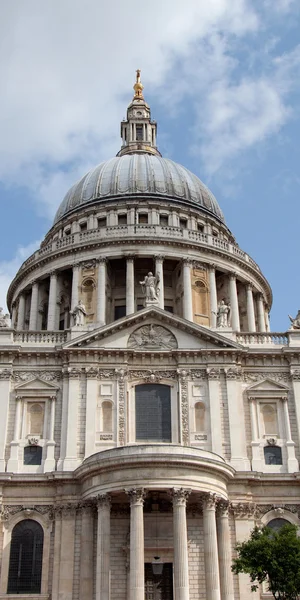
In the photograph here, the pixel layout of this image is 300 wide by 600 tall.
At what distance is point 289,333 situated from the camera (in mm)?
43438

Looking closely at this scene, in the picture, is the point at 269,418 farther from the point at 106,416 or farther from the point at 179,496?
the point at 106,416

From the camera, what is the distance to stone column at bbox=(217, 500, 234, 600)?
35156 mm

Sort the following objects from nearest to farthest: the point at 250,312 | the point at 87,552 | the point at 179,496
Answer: the point at 179,496
the point at 87,552
the point at 250,312

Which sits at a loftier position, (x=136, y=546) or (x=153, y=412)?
(x=153, y=412)

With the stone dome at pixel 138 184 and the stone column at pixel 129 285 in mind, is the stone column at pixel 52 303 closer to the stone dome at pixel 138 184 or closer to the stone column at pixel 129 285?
the stone column at pixel 129 285

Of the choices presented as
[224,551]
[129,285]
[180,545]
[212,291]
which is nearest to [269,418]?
[224,551]

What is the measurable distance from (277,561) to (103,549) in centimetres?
812

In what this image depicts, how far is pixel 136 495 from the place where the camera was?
1368 inches

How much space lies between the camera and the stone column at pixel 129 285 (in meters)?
52.9

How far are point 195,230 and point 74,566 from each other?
2917 cm

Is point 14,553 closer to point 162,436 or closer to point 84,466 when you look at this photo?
point 84,466

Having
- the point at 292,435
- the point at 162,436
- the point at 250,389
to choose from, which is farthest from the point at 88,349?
the point at 292,435

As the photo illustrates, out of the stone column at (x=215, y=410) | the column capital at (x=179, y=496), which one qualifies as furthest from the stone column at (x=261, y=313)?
the column capital at (x=179, y=496)

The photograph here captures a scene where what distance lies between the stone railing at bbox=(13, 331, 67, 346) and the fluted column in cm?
1226
